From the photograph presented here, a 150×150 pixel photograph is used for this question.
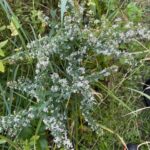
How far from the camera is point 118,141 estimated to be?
2297 mm

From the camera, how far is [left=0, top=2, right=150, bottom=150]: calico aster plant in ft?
6.63

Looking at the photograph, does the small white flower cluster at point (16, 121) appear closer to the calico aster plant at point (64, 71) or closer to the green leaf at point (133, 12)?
the calico aster plant at point (64, 71)

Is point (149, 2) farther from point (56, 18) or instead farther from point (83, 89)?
point (83, 89)

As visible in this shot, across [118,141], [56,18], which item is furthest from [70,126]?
[56,18]

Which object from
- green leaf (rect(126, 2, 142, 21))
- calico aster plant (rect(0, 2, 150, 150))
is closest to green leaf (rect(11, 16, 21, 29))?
calico aster plant (rect(0, 2, 150, 150))

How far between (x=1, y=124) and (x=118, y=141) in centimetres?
65

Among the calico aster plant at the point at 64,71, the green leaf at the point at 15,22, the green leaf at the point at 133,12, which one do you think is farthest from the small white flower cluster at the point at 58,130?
the green leaf at the point at 133,12

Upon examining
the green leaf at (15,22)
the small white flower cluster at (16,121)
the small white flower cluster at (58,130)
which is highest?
the green leaf at (15,22)

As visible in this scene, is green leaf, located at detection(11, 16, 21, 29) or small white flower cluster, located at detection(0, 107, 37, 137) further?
green leaf, located at detection(11, 16, 21, 29)

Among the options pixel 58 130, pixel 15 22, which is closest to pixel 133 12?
pixel 15 22

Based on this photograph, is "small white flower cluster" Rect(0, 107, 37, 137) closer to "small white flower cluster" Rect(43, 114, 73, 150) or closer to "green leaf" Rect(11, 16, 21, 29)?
"small white flower cluster" Rect(43, 114, 73, 150)

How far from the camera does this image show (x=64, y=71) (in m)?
2.24

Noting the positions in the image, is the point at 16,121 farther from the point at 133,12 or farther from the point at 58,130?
the point at 133,12

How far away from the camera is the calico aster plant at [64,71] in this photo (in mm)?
2021
